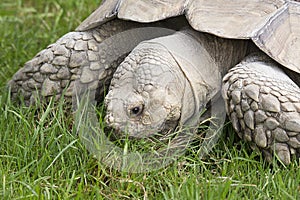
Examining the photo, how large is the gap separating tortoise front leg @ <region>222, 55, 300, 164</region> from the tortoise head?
0.81 feet

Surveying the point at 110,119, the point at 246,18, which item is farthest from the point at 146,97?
the point at 246,18

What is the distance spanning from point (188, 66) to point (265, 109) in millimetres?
418

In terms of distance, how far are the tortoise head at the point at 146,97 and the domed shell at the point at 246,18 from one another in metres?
0.28

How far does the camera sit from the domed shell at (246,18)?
291 centimetres

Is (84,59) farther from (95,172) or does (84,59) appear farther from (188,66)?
(95,172)

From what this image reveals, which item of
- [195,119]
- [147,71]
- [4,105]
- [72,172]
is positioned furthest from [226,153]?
[4,105]

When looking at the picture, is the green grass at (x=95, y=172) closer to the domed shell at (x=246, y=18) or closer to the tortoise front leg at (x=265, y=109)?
the tortoise front leg at (x=265, y=109)

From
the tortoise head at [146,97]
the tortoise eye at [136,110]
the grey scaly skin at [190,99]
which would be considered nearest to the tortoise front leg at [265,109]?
the grey scaly skin at [190,99]

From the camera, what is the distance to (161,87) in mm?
2789

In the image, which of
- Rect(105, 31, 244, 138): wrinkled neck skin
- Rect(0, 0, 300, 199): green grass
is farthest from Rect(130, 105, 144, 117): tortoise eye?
Rect(0, 0, 300, 199): green grass

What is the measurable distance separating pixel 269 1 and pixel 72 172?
121cm

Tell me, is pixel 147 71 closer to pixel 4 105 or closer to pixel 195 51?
pixel 195 51

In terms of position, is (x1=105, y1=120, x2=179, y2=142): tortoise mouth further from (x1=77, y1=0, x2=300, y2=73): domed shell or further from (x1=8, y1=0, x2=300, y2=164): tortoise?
(x1=77, y1=0, x2=300, y2=73): domed shell

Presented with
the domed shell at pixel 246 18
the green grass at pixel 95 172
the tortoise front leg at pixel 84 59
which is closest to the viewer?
the green grass at pixel 95 172
